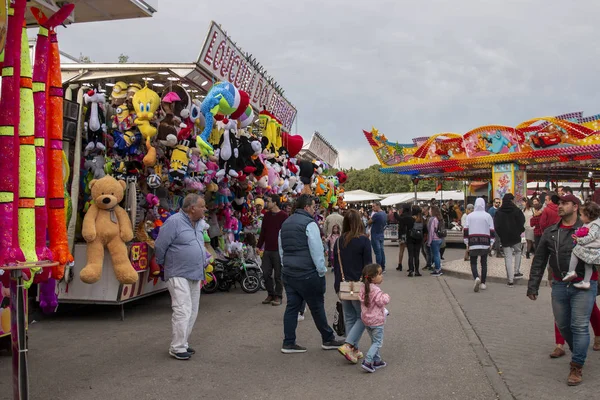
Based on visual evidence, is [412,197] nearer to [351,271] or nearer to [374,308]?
[351,271]

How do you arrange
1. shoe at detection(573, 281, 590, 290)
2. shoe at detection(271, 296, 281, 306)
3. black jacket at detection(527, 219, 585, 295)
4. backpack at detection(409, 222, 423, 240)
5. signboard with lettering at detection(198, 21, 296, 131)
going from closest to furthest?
shoe at detection(573, 281, 590, 290) < black jacket at detection(527, 219, 585, 295) < shoe at detection(271, 296, 281, 306) < signboard with lettering at detection(198, 21, 296, 131) < backpack at detection(409, 222, 423, 240)

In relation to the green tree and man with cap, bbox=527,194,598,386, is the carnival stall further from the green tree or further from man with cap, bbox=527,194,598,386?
the green tree

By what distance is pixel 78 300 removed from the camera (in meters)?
8.02

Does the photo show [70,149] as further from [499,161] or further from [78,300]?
[499,161]

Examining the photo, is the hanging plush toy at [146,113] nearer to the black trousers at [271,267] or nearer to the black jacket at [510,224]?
the black trousers at [271,267]

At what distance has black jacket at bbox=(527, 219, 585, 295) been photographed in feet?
17.6

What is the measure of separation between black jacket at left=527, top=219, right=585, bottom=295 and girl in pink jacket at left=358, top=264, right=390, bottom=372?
1543 mm

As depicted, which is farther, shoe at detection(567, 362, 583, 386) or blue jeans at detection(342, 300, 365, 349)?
blue jeans at detection(342, 300, 365, 349)

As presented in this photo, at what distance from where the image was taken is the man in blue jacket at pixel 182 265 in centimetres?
596

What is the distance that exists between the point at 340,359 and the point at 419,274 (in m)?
7.89

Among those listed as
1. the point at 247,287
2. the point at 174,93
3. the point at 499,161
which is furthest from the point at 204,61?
the point at 499,161

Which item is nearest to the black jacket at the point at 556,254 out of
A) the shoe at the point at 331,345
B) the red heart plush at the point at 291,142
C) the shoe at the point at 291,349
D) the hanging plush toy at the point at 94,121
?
the shoe at the point at 331,345

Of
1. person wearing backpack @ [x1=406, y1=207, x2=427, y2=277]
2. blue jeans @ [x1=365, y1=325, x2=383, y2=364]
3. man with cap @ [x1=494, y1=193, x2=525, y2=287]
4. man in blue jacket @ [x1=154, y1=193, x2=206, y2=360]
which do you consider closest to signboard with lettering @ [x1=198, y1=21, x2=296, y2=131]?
man in blue jacket @ [x1=154, y1=193, x2=206, y2=360]

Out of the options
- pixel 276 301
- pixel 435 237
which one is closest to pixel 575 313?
pixel 276 301
